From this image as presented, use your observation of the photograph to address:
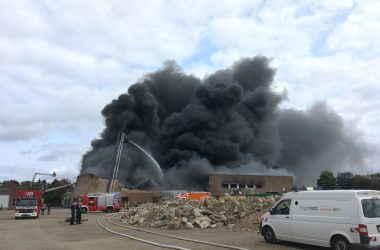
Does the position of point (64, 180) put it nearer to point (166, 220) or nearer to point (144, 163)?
point (144, 163)

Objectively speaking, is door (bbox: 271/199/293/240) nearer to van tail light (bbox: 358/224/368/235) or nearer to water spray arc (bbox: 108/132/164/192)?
van tail light (bbox: 358/224/368/235)

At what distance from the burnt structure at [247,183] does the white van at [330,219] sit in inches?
3247

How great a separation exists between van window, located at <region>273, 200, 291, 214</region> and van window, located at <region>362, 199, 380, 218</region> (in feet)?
11.0

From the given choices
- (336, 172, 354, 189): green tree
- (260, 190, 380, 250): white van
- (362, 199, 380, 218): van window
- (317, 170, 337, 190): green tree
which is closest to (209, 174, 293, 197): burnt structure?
(317, 170, 337, 190): green tree

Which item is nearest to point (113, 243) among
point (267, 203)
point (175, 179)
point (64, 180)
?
point (267, 203)

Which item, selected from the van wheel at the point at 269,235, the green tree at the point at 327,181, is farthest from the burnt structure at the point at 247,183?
the van wheel at the point at 269,235

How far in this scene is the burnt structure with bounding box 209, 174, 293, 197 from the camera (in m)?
100

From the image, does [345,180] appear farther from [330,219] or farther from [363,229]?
[363,229]

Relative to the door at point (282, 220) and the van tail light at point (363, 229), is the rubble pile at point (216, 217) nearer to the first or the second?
the door at point (282, 220)

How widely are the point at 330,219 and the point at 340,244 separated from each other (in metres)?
0.84

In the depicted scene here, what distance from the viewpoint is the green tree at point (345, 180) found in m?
115

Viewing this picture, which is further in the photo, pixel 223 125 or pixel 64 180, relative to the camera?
pixel 64 180

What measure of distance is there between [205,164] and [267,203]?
7486 centimetres

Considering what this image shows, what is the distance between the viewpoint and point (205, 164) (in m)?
104
